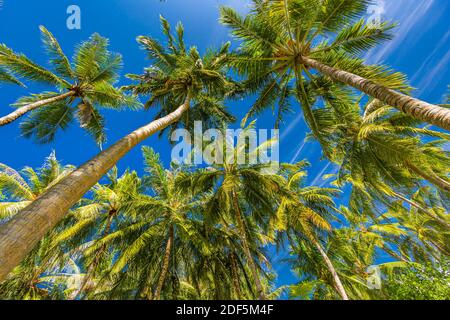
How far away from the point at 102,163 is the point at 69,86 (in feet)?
18.0

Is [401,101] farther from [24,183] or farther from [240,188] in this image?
[24,183]

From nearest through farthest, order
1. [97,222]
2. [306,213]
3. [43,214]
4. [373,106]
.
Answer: [43,214], [306,213], [373,106], [97,222]

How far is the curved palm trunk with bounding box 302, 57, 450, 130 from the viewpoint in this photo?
3.30 metres

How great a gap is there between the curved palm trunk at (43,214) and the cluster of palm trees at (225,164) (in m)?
0.02

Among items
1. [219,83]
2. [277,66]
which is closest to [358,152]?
[277,66]

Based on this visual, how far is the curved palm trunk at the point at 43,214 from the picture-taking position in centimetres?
228

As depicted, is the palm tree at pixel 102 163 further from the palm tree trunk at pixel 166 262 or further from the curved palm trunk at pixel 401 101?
the palm tree trunk at pixel 166 262

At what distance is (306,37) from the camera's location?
249 inches

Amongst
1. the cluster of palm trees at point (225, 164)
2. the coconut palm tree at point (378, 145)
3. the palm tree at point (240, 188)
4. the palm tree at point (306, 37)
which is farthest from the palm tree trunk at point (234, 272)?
the palm tree at point (306, 37)

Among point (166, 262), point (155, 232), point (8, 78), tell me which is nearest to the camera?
point (8, 78)

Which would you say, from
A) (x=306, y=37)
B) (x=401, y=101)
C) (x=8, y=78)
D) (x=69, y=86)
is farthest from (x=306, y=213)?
(x=8, y=78)

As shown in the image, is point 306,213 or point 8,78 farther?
point 306,213

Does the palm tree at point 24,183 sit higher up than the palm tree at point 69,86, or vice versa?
the palm tree at point 69,86

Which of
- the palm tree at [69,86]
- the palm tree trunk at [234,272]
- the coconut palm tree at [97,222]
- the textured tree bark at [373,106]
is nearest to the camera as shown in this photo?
the palm tree at [69,86]
